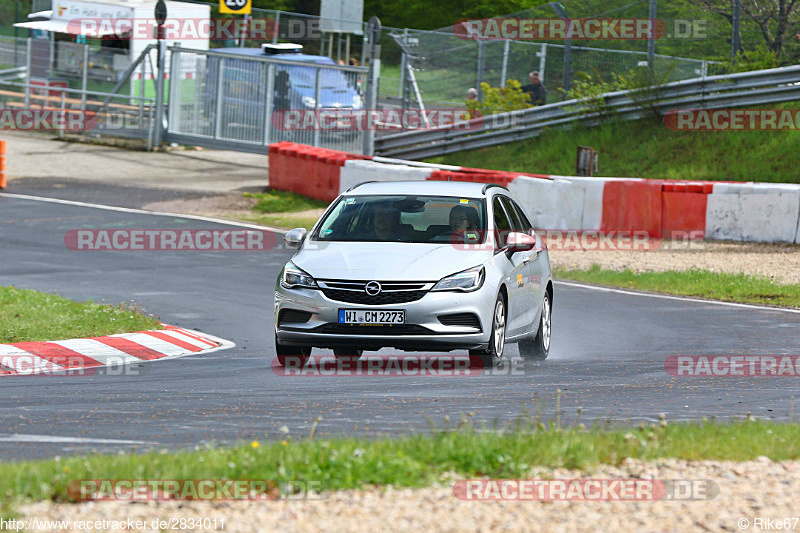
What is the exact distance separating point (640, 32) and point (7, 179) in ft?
46.3

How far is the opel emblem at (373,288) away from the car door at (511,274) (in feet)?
3.88

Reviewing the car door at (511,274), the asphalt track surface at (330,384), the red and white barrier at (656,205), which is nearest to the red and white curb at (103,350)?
the asphalt track surface at (330,384)

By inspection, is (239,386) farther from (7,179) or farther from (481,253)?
(7,179)

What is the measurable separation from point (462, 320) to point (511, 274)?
3.37ft

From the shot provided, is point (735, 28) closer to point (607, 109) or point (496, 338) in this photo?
point (607, 109)

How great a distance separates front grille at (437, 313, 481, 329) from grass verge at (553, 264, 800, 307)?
23.1ft

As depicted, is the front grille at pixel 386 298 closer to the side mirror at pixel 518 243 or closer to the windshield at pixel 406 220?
the windshield at pixel 406 220

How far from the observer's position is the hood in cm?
952

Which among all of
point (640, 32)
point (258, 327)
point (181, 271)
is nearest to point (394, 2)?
point (640, 32)

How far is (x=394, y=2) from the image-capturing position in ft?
183

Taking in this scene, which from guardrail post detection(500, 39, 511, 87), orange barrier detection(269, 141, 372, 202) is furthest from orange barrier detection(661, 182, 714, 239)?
guardrail post detection(500, 39, 511, 87)

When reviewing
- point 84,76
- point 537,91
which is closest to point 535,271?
point 537,91

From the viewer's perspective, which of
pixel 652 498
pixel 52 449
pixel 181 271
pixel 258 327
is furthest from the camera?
pixel 181 271

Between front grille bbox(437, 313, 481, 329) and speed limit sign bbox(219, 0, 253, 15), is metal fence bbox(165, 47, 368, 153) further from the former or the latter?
front grille bbox(437, 313, 481, 329)
